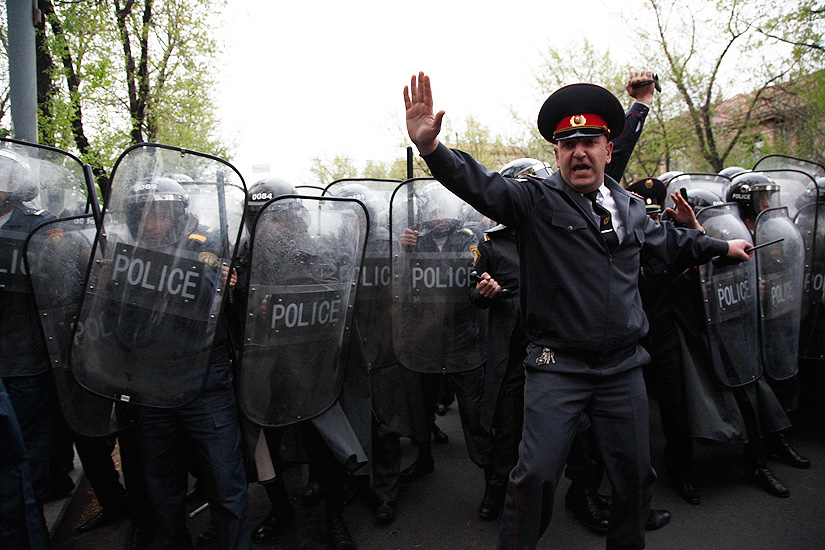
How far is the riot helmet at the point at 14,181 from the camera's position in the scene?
8.79 ft

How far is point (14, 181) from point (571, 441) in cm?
292

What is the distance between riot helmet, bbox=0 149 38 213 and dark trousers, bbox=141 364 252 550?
1.26m

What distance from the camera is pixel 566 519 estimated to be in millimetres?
3131

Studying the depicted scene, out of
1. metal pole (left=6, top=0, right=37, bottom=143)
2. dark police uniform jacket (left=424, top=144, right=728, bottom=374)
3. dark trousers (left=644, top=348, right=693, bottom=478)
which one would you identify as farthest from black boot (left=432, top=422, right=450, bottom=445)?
metal pole (left=6, top=0, right=37, bottom=143)

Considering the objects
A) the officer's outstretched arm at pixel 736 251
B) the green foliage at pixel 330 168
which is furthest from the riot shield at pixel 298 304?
the green foliage at pixel 330 168

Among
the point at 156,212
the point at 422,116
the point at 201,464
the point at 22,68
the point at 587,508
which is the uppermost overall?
the point at 22,68

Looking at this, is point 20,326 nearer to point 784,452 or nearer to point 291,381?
point 291,381

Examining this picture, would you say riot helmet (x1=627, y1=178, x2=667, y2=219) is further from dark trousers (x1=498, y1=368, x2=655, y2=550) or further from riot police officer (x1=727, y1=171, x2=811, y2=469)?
dark trousers (x1=498, y1=368, x2=655, y2=550)

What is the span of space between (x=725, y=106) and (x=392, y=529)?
51.7 feet

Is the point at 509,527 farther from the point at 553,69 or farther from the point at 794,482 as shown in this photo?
the point at 553,69

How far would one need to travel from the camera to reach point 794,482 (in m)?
3.36

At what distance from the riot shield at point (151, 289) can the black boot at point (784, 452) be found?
12.0ft

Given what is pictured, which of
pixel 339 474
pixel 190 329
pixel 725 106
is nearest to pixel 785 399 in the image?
pixel 339 474

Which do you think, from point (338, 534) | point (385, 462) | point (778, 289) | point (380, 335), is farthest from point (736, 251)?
point (338, 534)
